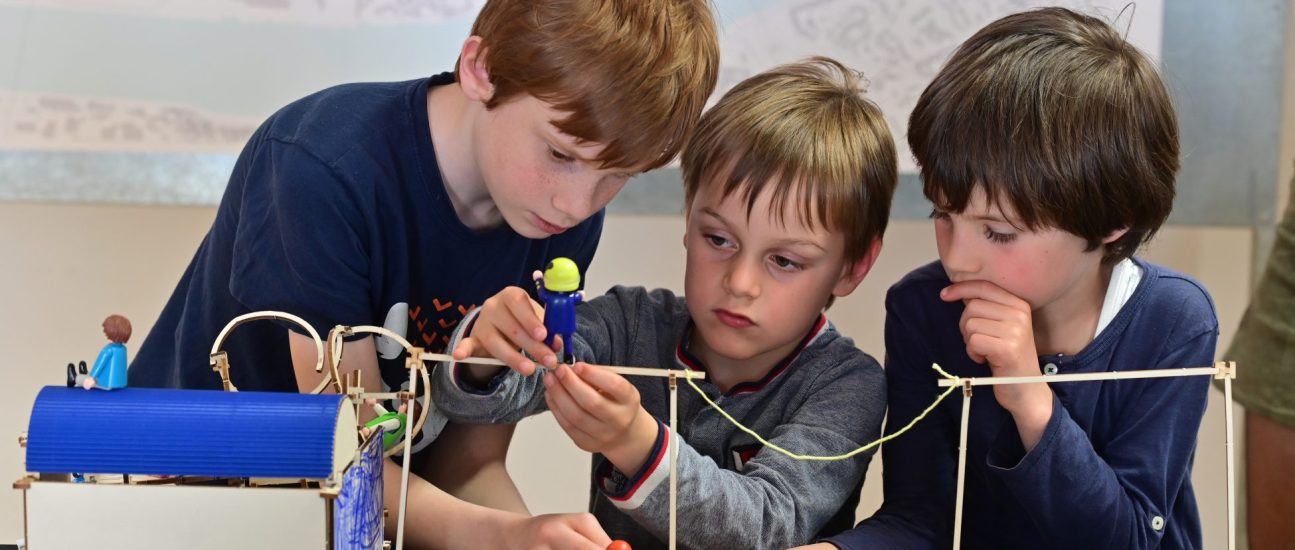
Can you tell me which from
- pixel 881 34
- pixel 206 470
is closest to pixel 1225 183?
pixel 881 34

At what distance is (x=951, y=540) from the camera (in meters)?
1.07

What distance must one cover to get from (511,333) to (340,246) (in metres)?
0.22

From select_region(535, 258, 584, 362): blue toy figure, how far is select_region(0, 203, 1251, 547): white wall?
128cm

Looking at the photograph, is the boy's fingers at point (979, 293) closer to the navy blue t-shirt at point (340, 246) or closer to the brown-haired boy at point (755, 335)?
the brown-haired boy at point (755, 335)

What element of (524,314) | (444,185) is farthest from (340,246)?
(524,314)

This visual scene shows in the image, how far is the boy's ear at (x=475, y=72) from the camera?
3.45 feet

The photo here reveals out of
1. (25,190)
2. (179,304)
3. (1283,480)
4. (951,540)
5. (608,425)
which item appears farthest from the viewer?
(25,190)

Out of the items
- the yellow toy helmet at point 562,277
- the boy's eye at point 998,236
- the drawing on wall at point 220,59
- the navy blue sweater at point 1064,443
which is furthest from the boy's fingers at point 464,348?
the drawing on wall at point 220,59

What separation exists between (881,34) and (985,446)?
116 cm

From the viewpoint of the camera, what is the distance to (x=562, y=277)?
839mm

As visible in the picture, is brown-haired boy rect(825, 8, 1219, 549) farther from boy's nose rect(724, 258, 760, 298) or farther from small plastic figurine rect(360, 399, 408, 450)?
small plastic figurine rect(360, 399, 408, 450)

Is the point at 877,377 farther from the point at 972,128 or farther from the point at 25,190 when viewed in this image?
the point at 25,190

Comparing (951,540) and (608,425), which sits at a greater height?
(608,425)

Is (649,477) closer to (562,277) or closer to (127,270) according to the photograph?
(562,277)
